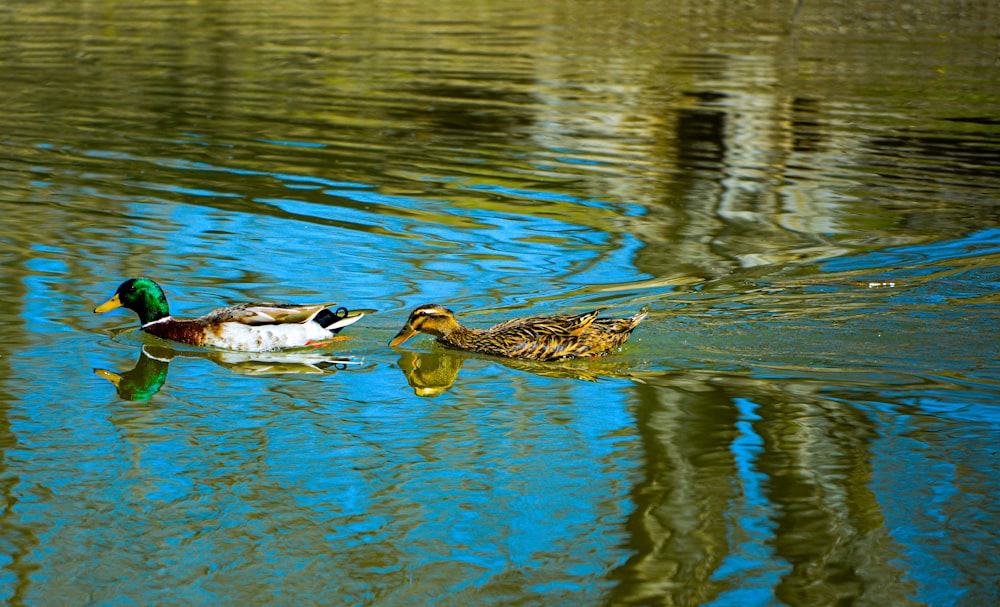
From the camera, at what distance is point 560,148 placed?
17578 mm

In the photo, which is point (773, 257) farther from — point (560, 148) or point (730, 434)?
point (560, 148)

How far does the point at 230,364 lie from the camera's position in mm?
8797

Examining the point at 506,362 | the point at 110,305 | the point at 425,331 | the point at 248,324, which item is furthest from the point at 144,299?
the point at 506,362

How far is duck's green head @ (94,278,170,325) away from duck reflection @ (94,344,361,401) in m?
0.23

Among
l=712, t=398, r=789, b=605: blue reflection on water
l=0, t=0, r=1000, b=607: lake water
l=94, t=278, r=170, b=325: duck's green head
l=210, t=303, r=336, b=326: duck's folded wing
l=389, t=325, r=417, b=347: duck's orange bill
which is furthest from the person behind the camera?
l=94, t=278, r=170, b=325: duck's green head

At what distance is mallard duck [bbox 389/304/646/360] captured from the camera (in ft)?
28.9

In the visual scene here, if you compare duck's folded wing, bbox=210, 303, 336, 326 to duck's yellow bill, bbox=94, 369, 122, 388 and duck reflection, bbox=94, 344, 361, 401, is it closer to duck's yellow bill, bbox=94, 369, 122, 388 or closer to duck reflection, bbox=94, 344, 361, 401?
duck reflection, bbox=94, 344, 361, 401

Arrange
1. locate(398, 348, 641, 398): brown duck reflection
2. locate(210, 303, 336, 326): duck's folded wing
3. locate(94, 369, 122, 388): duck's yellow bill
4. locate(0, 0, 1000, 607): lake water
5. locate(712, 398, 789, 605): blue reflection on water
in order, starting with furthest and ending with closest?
locate(210, 303, 336, 326): duck's folded wing
locate(398, 348, 641, 398): brown duck reflection
locate(94, 369, 122, 388): duck's yellow bill
locate(0, 0, 1000, 607): lake water
locate(712, 398, 789, 605): blue reflection on water

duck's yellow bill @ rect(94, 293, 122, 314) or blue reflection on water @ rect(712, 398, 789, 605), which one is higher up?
duck's yellow bill @ rect(94, 293, 122, 314)

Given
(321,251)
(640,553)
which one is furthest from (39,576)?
(321,251)

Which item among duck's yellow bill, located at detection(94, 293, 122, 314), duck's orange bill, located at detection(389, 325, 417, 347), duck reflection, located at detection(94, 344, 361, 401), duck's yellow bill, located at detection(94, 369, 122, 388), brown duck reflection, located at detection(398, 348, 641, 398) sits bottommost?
brown duck reflection, located at detection(398, 348, 641, 398)

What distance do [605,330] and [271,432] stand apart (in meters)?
2.56

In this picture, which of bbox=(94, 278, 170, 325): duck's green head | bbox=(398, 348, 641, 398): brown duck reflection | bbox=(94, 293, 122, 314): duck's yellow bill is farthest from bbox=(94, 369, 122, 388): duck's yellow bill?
bbox=(398, 348, 641, 398): brown duck reflection


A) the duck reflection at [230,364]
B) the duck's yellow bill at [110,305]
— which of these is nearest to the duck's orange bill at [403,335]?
the duck reflection at [230,364]
